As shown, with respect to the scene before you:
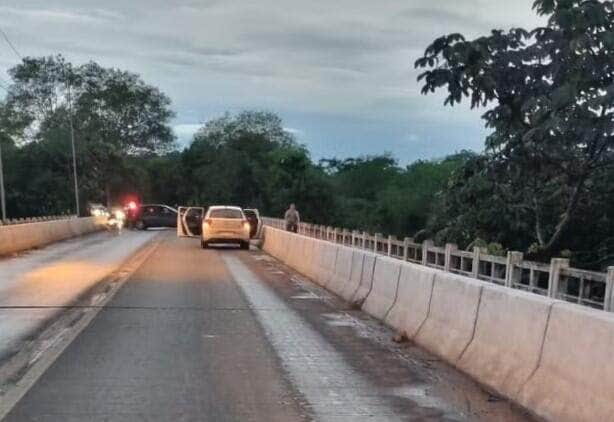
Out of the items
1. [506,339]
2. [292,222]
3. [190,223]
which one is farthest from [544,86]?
[190,223]

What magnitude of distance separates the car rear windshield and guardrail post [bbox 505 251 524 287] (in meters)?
20.2

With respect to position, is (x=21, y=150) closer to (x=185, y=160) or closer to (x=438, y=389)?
(x=185, y=160)

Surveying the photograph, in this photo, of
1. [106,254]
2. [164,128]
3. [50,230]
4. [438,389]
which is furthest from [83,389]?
[164,128]

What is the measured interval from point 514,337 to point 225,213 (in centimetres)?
2420

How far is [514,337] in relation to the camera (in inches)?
274

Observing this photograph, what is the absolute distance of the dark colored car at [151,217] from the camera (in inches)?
1983

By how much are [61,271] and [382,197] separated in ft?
205

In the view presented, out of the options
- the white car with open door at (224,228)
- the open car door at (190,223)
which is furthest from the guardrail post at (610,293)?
the open car door at (190,223)

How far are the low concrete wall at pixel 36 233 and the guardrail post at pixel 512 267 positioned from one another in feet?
59.6

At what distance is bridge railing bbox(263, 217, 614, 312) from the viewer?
9391 mm

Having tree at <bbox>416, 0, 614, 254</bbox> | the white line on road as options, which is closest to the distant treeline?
tree at <bbox>416, 0, 614, 254</bbox>

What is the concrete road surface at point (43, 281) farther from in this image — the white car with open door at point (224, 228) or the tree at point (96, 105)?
the tree at point (96, 105)

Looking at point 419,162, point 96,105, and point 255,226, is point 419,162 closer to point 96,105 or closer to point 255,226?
point 96,105

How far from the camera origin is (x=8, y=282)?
1658cm
